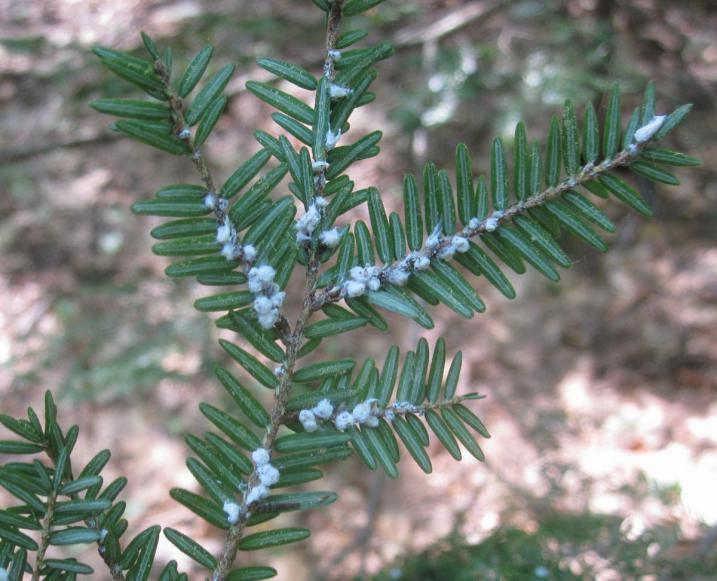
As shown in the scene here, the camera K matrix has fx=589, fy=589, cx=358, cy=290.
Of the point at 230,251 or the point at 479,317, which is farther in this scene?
the point at 479,317

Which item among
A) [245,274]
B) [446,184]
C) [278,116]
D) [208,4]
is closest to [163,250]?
[245,274]

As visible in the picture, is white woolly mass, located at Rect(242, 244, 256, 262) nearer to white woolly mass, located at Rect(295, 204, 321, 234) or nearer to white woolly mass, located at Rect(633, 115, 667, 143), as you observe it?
white woolly mass, located at Rect(295, 204, 321, 234)

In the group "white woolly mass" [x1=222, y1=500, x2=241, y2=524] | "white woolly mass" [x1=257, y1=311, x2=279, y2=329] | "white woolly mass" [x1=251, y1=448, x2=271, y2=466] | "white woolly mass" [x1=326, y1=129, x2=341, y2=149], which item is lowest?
"white woolly mass" [x1=222, y1=500, x2=241, y2=524]

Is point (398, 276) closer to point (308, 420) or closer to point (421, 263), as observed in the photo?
point (421, 263)

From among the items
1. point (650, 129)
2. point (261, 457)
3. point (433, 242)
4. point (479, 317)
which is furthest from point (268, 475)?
point (479, 317)

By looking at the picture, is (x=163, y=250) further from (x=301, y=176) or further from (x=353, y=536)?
(x=353, y=536)

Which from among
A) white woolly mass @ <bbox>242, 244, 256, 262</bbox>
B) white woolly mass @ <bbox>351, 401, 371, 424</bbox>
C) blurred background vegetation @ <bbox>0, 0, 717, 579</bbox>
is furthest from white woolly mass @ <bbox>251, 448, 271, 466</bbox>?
blurred background vegetation @ <bbox>0, 0, 717, 579</bbox>

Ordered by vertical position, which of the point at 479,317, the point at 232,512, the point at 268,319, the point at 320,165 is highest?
the point at 479,317
